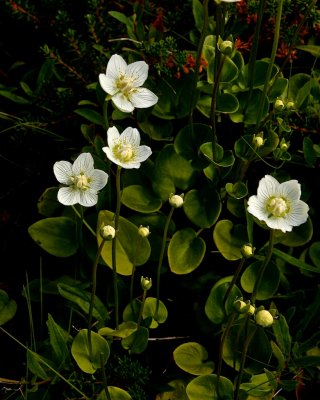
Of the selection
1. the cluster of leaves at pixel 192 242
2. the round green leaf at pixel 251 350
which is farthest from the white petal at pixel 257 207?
the round green leaf at pixel 251 350

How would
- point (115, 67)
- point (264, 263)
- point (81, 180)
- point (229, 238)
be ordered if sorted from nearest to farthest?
point (264, 263) < point (81, 180) < point (115, 67) < point (229, 238)

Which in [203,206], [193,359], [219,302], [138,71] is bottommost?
[193,359]

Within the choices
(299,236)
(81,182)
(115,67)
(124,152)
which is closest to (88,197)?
(81,182)

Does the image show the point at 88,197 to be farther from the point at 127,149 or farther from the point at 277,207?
the point at 277,207

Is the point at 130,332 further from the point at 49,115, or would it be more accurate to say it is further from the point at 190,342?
the point at 49,115

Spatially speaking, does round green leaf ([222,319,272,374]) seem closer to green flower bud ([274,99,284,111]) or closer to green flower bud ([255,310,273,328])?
green flower bud ([255,310,273,328])

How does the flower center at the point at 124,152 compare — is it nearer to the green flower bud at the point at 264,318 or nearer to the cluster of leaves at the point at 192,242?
the cluster of leaves at the point at 192,242

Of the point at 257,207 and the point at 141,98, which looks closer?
the point at 257,207

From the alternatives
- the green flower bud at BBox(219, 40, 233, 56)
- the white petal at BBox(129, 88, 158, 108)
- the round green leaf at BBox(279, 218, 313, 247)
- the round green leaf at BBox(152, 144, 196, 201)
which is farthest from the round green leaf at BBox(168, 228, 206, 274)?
the green flower bud at BBox(219, 40, 233, 56)
